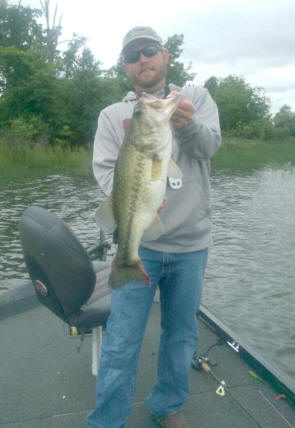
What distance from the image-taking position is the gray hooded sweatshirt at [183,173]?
278cm

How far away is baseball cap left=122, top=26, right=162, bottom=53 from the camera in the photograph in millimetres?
2782

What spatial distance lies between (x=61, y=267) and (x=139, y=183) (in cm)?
115

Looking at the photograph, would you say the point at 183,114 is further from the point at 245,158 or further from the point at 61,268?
the point at 245,158

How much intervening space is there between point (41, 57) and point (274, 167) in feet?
53.4

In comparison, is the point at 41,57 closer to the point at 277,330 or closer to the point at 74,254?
the point at 277,330

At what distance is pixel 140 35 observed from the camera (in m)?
2.79

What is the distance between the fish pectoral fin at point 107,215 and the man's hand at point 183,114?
0.52 m

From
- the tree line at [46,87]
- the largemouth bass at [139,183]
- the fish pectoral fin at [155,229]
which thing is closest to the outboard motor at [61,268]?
the largemouth bass at [139,183]

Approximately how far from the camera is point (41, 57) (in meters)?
30.1

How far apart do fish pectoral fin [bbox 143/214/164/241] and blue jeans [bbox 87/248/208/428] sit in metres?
0.34

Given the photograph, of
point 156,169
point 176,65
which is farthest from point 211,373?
point 176,65

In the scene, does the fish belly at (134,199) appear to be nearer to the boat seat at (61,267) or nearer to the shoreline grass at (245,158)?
the boat seat at (61,267)

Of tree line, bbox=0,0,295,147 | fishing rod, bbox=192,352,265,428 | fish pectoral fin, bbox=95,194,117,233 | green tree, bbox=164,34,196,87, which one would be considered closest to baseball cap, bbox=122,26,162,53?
fish pectoral fin, bbox=95,194,117,233

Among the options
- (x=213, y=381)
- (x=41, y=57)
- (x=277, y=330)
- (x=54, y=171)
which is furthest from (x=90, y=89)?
(x=213, y=381)
